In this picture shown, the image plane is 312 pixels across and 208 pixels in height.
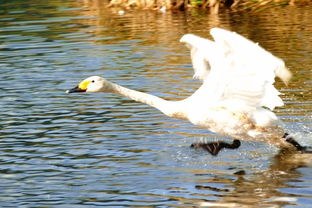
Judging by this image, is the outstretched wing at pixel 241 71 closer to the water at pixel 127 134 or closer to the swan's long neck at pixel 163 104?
the swan's long neck at pixel 163 104

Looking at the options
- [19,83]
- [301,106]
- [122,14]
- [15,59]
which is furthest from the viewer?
[122,14]

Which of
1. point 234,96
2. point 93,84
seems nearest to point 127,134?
point 93,84

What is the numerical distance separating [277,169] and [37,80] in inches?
263

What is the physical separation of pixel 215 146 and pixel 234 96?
0.75 m

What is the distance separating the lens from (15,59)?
16.7m

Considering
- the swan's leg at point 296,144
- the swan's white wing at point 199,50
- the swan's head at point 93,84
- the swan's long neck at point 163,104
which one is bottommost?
the swan's leg at point 296,144

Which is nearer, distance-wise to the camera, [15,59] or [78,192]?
[78,192]

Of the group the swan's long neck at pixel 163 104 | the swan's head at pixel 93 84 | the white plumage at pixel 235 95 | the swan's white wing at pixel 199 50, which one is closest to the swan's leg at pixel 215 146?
the white plumage at pixel 235 95

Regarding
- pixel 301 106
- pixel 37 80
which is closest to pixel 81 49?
pixel 37 80

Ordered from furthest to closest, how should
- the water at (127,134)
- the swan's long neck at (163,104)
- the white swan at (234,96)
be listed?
1. the swan's long neck at (163,104)
2. the white swan at (234,96)
3. the water at (127,134)

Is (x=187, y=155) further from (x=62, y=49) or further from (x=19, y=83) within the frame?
(x=62, y=49)

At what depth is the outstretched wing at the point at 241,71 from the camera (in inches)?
332

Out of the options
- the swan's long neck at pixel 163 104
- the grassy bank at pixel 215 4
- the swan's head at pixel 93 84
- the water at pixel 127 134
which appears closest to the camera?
the water at pixel 127 134

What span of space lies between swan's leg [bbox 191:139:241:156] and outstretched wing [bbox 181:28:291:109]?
653 mm
